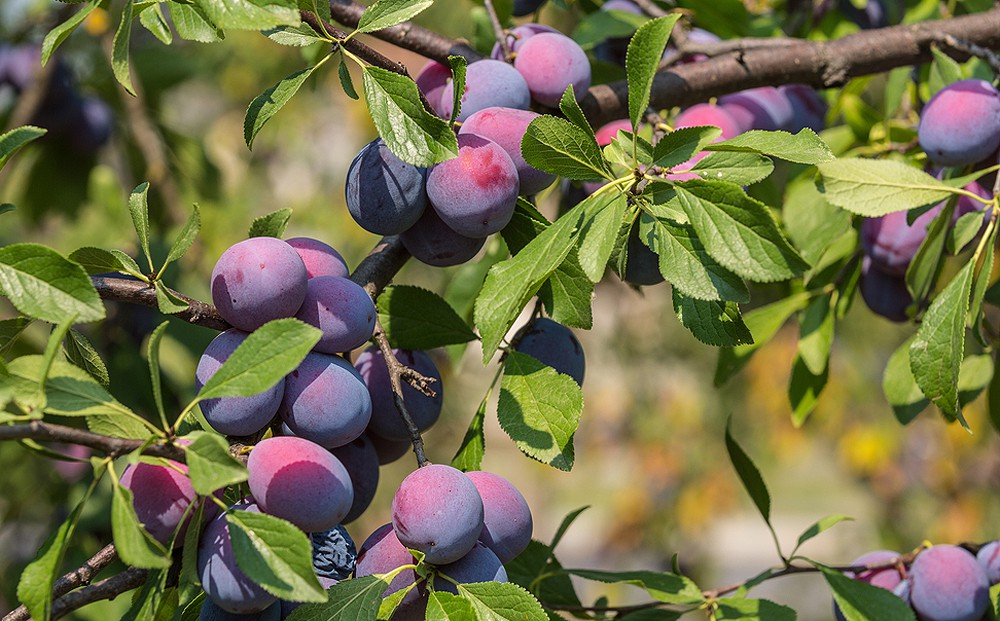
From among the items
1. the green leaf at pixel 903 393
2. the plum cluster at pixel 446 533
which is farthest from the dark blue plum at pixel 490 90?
the green leaf at pixel 903 393

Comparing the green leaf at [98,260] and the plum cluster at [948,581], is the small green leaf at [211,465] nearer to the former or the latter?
the green leaf at [98,260]

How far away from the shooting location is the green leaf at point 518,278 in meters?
0.57

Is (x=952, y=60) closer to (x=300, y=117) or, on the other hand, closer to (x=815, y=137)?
(x=815, y=137)

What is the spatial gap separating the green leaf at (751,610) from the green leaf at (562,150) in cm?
39

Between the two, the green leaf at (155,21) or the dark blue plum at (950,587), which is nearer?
the green leaf at (155,21)

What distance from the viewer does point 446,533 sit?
22.1 inches

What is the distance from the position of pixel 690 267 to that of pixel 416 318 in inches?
9.3

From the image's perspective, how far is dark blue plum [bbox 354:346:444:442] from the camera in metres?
0.70

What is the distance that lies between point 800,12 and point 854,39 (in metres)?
0.29

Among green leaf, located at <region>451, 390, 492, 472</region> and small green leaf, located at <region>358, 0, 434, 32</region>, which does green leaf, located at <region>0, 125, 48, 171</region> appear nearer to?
small green leaf, located at <region>358, 0, 434, 32</region>

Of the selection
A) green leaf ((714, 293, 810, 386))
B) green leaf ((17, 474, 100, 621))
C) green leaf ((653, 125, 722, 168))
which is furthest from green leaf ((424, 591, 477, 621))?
green leaf ((714, 293, 810, 386))

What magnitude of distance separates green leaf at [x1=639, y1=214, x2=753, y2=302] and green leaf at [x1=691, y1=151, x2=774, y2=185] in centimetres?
4

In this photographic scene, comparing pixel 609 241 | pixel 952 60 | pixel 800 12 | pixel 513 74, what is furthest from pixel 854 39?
pixel 609 241

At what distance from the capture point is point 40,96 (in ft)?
5.03
